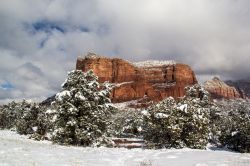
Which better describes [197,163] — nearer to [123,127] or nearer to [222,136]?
[222,136]

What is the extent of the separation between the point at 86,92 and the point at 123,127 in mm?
105438

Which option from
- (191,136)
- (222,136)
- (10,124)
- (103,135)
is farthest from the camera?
(10,124)

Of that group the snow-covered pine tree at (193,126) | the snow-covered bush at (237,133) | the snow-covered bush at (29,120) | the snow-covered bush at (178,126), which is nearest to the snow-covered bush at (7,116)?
the snow-covered bush at (29,120)

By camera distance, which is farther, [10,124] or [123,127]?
[123,127]

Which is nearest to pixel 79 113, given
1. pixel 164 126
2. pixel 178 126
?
pixel 164 126

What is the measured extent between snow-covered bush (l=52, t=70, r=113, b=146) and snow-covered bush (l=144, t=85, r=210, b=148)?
10805mm

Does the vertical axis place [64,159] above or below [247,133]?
below

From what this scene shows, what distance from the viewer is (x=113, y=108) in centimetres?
4822

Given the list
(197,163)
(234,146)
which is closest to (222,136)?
(234,146)

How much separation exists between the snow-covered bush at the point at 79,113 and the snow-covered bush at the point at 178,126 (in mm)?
10805

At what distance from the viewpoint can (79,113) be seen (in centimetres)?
4428

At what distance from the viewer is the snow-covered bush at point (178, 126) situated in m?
53.2

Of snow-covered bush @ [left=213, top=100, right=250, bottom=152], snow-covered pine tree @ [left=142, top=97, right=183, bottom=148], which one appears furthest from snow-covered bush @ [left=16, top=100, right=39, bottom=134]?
snow-covered pine tree @ [left=142, top=97, right=183, bottom=148]

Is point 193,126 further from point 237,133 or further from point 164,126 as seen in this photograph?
point 237,133
